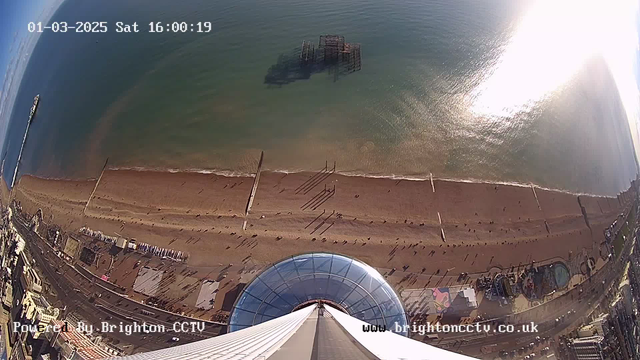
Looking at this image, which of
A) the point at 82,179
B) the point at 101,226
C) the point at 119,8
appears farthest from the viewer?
the point at 119,8

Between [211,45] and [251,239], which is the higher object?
[211,45]

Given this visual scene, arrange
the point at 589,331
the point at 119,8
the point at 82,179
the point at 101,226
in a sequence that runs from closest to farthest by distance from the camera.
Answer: the point at 589,331
the point at 101,226
the point at 82,179
the point at 119,8

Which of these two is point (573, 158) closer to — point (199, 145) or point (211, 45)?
point (199, 145)

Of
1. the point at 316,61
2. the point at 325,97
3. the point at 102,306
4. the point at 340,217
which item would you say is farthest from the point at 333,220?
the point at 102,306

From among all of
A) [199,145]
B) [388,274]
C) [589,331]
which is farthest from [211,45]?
[589,331]

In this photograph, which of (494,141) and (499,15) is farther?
(499,15)

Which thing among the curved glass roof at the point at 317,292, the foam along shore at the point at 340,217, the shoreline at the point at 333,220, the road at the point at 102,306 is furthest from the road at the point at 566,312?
the road at the point at 102,306

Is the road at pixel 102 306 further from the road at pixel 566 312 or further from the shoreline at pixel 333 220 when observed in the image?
the road at pixel 566 312
